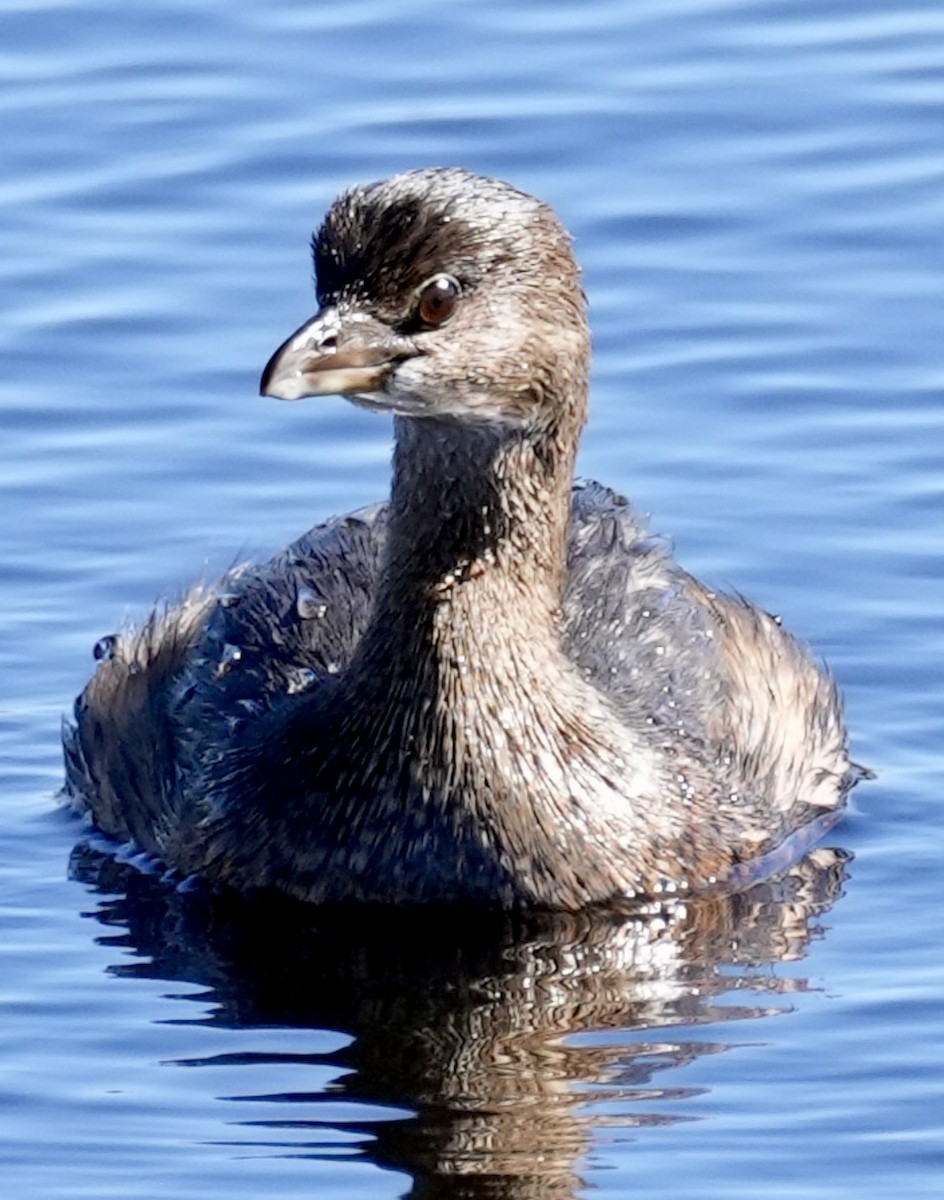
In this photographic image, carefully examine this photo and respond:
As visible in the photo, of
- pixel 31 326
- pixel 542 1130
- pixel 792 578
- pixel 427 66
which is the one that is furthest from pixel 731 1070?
pixel 427 66

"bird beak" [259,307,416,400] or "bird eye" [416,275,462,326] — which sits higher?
"bird eye" [416,275,462,326]

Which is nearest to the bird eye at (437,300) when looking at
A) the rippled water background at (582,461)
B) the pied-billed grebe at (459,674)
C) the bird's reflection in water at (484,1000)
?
the pied-billed grebe at (459,674)

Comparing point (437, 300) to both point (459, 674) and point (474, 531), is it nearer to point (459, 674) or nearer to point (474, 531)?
point (474, 531)

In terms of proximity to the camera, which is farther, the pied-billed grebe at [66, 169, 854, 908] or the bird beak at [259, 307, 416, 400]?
the pied-billed grebe at [66, 169, 854, 908]

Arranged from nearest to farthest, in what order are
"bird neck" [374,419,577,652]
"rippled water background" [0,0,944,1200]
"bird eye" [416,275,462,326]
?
"rippled water background" [0,0,944,1200]
"bird eye" [416,275,462,326]
"bird neck" [374,419,577,652]

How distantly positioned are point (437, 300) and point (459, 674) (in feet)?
4.12


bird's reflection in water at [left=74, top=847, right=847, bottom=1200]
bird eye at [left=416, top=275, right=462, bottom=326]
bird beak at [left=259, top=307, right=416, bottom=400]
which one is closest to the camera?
bird's reflection in water at [left=74, top=847, right=847, bottom=1200]

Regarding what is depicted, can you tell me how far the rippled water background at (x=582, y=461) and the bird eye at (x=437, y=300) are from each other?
1.94 metres

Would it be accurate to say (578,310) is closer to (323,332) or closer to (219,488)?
(323,332)

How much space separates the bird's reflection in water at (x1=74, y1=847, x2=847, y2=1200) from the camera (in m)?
10.9

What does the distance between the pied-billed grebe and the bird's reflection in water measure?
133mm

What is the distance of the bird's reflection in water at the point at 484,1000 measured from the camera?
10.9 metres

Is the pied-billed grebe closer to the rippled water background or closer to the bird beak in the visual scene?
the bird beak

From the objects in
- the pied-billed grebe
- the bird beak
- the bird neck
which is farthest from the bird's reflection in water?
the bird beak
